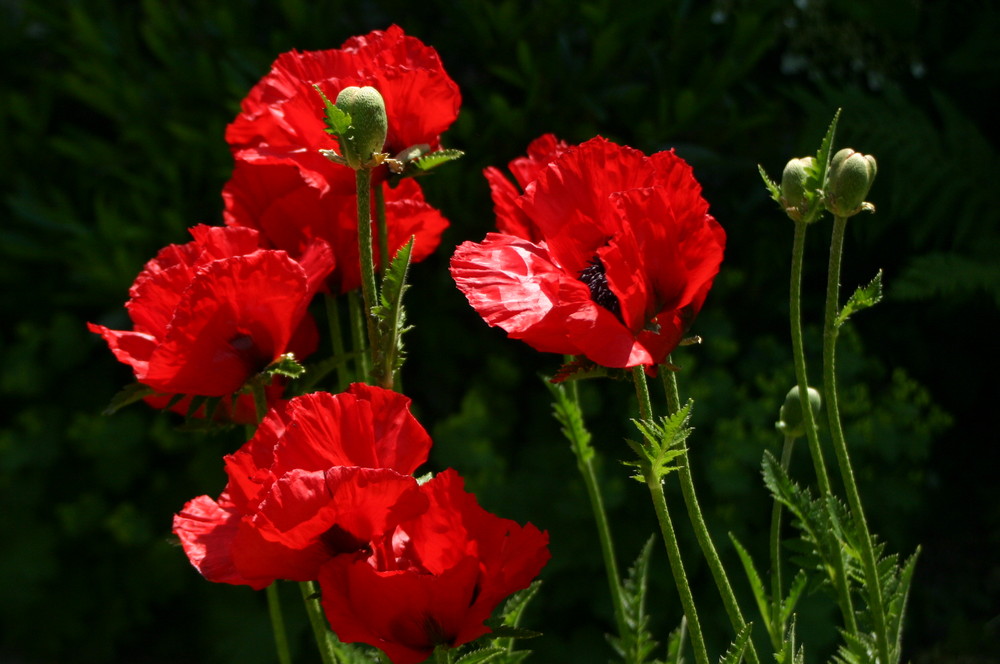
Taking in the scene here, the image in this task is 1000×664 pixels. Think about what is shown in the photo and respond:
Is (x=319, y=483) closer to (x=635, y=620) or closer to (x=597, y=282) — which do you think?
(x=597, y=282)

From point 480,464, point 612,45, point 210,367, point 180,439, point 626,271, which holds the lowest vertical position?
point 180,439

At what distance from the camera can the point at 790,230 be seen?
6.74 feet

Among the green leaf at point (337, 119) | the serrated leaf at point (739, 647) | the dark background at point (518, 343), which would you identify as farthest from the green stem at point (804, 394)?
the dark background at point (518, 343)

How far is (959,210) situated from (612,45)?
0.90 metres

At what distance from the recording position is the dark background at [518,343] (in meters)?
1.84

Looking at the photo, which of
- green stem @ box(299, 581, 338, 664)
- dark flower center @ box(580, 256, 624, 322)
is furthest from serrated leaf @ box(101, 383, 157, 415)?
dark flower center @ box(580, 256, 624, 322)

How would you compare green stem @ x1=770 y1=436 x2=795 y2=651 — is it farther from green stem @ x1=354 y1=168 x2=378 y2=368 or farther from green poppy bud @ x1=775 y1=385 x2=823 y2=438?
green stem @ x1=354 y1=168 x2=378 y2=368

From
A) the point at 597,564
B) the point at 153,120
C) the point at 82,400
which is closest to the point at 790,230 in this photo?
the point at 597,564

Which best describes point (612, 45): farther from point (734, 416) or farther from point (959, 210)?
point (959, 210)

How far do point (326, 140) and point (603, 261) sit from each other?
20 centimetres

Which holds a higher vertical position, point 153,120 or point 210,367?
point 210,367

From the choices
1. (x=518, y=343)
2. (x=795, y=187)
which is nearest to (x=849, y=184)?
(x=795, y=187)

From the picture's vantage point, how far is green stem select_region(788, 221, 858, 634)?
550 mm

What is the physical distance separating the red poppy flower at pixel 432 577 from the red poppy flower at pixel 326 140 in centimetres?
21
